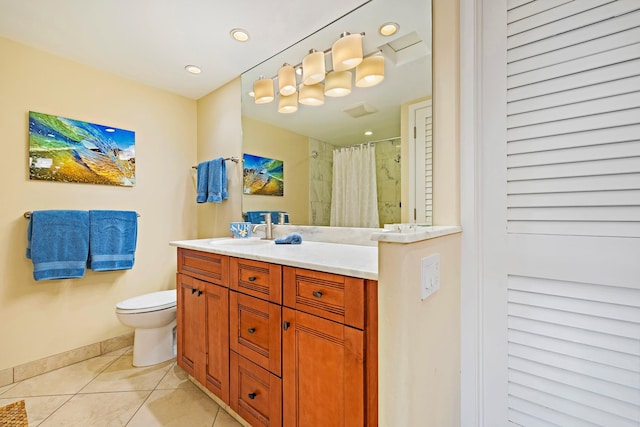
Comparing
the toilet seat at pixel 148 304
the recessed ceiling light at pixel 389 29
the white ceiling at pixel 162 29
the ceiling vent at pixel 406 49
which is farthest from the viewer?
the toilet seat at pixel 148 304

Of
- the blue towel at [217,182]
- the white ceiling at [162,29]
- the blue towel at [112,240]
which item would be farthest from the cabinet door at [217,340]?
the white ceiling at [162,29]

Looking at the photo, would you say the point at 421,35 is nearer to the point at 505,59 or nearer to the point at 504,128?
the point at 505,59

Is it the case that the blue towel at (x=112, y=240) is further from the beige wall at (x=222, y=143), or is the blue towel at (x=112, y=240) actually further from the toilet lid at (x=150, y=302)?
the beige wall at (x=222, y=143)

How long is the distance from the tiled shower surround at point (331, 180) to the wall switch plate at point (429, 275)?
559mm

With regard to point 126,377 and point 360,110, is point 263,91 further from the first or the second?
point 126,377

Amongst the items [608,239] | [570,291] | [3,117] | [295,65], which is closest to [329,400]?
[570,291]

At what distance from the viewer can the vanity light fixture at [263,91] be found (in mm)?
2180

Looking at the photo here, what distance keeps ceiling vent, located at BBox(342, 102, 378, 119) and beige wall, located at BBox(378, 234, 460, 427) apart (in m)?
0.95

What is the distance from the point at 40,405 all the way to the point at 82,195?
56.6 inches

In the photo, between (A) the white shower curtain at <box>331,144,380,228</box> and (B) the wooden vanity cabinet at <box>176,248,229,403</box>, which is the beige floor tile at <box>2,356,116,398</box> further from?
(A) the white shower curtain at <box>331,144,380,228</box>

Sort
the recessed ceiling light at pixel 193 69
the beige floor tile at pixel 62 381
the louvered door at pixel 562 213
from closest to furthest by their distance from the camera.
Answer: the louvered door at pixel 562 213 < the beige floor tile at pixel 62 381 < the recessed ceiling light at pixel 193 69

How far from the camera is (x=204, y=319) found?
5.42 feet

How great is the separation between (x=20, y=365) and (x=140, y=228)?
1.20 meters

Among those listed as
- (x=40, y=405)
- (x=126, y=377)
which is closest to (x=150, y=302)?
(x=126, y=377)
